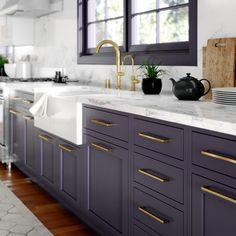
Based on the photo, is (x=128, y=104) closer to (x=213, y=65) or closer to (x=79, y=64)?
(x=213, y=65)

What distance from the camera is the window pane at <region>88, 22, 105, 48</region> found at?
441 cm

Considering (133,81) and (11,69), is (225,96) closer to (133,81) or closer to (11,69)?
(133,81)

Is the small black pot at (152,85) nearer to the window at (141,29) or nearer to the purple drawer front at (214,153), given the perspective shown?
the window at (141,29)

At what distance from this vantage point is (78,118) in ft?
9.25

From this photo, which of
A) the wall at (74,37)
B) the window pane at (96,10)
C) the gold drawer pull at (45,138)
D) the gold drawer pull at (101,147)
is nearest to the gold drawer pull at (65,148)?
the gold drawer pull at (45,138)

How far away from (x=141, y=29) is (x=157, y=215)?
6.73 feet

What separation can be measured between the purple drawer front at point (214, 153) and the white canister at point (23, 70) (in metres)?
4.33

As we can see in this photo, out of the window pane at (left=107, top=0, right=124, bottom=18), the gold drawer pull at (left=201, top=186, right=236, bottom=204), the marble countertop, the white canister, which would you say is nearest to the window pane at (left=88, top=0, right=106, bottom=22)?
the window pane at (left=107, top=0, right=124, bottom=18)

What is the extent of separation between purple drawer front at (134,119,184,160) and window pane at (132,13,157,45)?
160cm

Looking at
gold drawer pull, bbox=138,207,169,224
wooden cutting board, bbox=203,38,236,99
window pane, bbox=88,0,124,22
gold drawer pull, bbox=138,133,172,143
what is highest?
window pane, bbox=88,0,124,22

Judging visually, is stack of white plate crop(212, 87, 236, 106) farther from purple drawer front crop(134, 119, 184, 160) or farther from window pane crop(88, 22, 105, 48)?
window pane crop(88, 22, 105, 48)

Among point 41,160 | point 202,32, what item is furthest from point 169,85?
point 41,160

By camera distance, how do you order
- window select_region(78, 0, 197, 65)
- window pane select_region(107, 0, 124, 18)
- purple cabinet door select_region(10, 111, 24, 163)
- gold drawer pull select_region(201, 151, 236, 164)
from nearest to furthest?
gold drawer pull select_region(201, 151, 236, 164)
window select_region(78, 0, 197, 65)
window pane select_region(107, 0, 124, 18)
purple cabinet door select_region(10, 111, 24, 163)

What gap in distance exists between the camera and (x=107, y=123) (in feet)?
8.16
